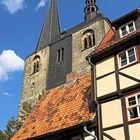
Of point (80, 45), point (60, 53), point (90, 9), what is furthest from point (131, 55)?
point (90, 9)

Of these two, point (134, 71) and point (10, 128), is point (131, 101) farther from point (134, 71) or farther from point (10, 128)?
point (10, 128)

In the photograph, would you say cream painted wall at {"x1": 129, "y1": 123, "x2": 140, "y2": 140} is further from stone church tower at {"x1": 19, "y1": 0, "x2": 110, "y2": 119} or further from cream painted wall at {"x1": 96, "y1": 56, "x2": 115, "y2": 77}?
stone church tower at {"x1": 19, "y1": 0, "x2": 110, "y2": 119}

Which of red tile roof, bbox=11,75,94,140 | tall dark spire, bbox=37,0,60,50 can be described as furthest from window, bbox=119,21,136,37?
tall dark spire, bbox=37,0,60,50

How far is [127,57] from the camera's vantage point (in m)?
13.9

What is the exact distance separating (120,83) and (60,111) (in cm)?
448

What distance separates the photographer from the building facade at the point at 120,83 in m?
12.5

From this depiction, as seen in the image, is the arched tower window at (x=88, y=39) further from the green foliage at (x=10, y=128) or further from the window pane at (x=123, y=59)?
the window pane at (x=123, y=59)

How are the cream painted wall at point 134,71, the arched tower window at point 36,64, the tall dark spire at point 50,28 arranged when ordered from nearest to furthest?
the cream painted wall at point 134,71
the arched tower window at point 36,64
the tall dark spire at point 50,28

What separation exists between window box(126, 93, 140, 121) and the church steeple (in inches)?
1748

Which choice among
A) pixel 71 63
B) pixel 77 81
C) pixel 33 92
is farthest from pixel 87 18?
pixel 77 81

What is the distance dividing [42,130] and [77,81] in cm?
396

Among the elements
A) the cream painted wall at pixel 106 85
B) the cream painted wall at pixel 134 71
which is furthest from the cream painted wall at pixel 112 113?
the cream painted wall at pixel 134 71

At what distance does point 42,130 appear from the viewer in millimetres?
16094

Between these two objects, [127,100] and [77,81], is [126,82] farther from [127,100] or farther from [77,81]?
[77,81]
